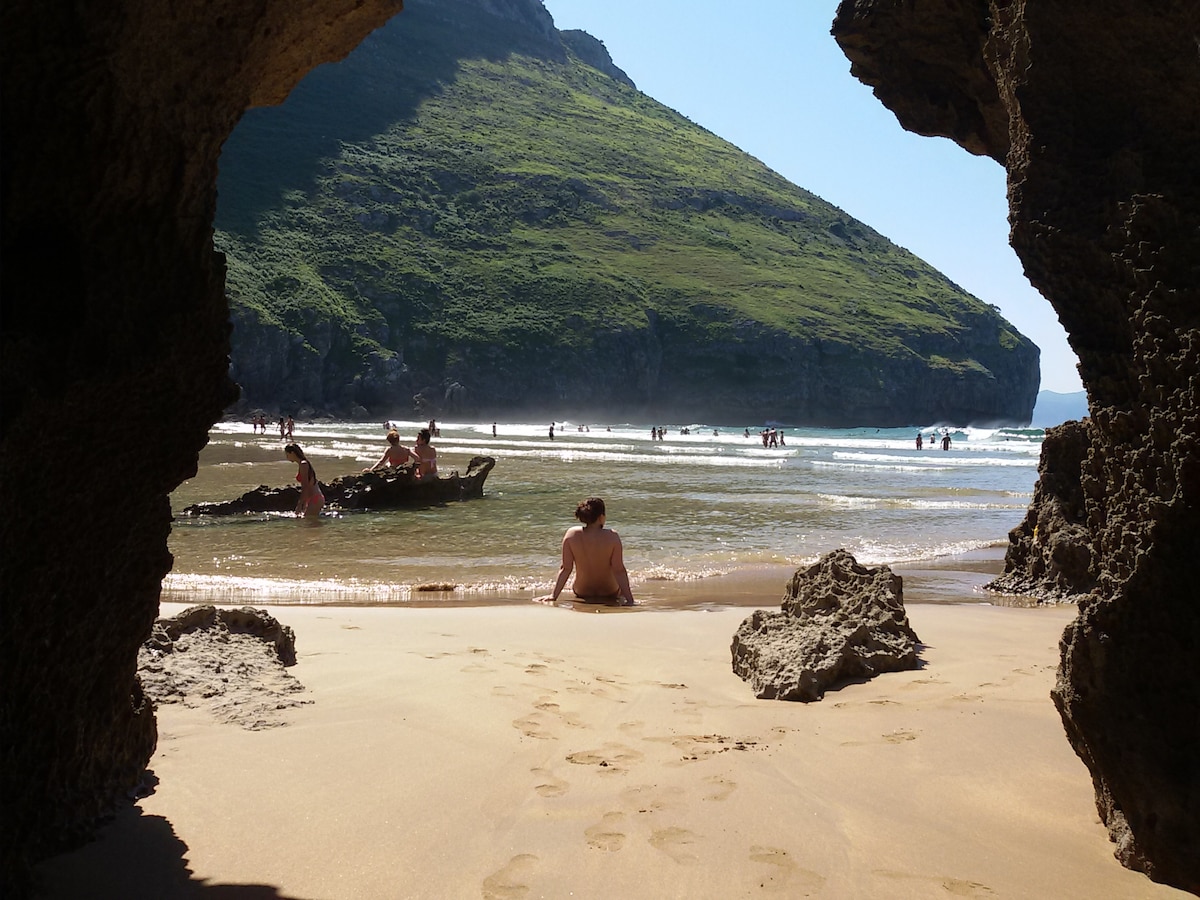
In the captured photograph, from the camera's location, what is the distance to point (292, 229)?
339 ft

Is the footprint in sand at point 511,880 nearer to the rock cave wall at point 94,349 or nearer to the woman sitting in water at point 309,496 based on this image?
the rock cave wall at point 94,349

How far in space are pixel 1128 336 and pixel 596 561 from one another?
5989 mm

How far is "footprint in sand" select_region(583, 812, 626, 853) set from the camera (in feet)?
9.70

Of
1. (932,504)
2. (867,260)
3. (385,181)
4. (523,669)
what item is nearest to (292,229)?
(385,181)

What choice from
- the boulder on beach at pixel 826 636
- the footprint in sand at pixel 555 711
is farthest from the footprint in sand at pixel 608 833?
the boulder on beach at pixel 826 636

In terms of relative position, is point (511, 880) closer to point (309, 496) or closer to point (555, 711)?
point (555, 711)

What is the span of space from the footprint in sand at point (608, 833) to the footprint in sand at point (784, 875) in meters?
0.40

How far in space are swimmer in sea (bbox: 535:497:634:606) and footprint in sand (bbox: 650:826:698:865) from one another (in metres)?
5.32

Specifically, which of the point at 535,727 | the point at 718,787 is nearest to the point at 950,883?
the point at 718,787

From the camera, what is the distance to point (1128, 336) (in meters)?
2.97

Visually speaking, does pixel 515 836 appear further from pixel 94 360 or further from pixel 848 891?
pixel 94 360

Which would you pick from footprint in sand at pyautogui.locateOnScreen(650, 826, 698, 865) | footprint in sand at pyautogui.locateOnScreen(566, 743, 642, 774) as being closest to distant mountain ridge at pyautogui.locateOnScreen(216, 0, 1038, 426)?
footprint in sand at pyautogui.locateOnScreen(566, 743, 642, 774)

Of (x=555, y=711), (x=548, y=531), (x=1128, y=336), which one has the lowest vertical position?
(x=548, y=531)

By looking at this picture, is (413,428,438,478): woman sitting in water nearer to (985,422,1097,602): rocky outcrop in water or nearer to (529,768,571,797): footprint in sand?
(985,422,1097,602): rocky outcrop in water
